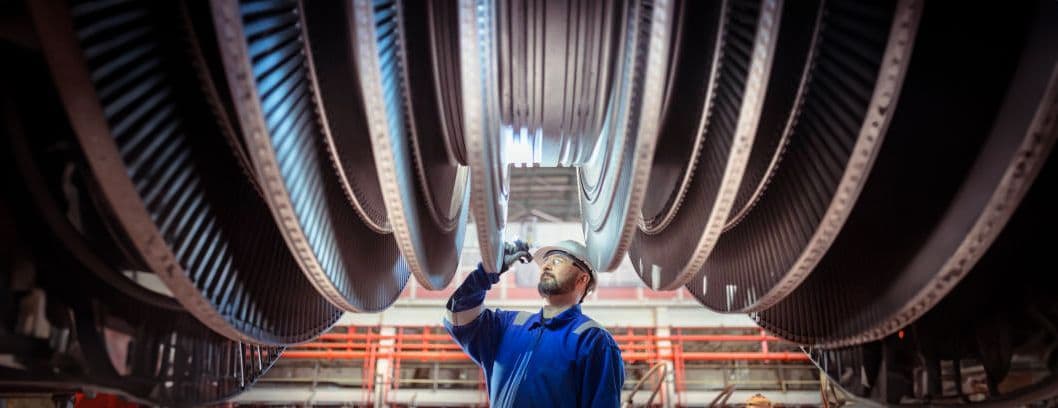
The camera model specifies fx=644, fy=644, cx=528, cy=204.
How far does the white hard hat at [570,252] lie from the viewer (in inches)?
109

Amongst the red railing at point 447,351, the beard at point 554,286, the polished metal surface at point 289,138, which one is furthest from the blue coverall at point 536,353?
the red railing at point 447,351

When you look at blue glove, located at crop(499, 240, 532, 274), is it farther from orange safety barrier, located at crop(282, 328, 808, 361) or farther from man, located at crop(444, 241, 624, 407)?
orange safety barrier, located at crop(282, 328, 808, 361)

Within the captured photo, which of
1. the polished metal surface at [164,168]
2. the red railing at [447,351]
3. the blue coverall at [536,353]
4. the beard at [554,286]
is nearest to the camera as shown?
the polished metal surface at [164,168]

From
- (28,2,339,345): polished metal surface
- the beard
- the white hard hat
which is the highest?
(28,2,339,345): polished metal surface

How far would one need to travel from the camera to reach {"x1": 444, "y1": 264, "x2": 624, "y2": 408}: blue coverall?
2.38m

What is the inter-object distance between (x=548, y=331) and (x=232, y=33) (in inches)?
68.8

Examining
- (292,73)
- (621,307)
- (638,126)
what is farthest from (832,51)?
(621,307)

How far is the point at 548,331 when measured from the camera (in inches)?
101

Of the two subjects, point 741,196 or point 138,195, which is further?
point 741,196

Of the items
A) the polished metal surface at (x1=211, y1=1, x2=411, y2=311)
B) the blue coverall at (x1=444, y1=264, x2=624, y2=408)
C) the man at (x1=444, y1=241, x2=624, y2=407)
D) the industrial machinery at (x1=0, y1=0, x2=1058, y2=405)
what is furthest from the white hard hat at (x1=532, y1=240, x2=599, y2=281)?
the polished metal surface at (x1=211, y1=1, x2=411, y2=311)

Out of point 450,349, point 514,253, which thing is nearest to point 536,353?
point 514,253

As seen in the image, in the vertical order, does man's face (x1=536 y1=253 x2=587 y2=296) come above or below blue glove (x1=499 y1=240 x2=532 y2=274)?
below

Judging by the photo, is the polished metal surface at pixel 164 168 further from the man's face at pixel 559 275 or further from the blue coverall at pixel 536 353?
the man's face at pixel 559 275

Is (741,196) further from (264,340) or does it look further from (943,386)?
(264,340)
